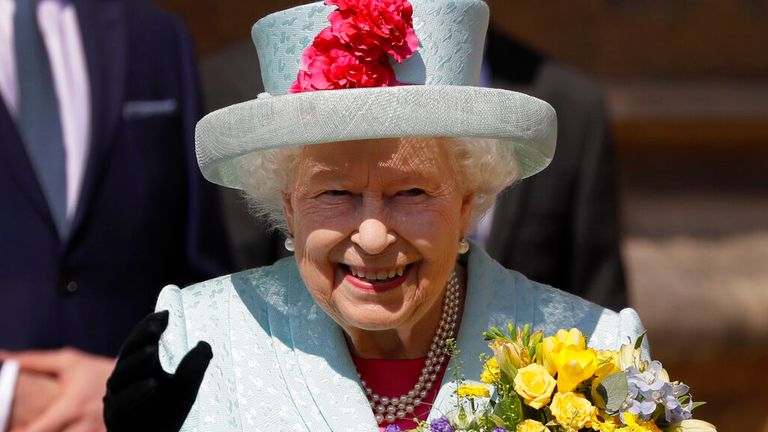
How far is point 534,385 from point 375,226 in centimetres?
48

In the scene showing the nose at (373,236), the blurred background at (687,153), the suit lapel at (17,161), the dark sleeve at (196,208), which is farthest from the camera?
the blurred background at (687,153)

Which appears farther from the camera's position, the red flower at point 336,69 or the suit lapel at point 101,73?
the suit lapel at point 101,73

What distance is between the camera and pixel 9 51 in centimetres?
438

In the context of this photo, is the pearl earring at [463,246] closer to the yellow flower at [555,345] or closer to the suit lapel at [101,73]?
the yellow flower at [555,345]

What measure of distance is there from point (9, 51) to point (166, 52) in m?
0.43

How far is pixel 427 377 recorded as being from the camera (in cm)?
325

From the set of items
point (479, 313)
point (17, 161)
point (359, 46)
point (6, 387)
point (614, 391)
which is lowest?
point (6, 387)

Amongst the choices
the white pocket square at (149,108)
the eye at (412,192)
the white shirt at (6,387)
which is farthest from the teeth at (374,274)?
the white pocket square at (149,108)

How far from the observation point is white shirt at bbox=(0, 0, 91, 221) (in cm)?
435

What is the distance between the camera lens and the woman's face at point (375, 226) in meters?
2.99

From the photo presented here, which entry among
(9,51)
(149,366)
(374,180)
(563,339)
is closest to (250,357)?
(149,366)

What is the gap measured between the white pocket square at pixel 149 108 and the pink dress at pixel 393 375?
142cm

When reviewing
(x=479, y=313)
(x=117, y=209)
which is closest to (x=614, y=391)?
(x=479, y=313)

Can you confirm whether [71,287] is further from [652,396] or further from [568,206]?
[652,396]
